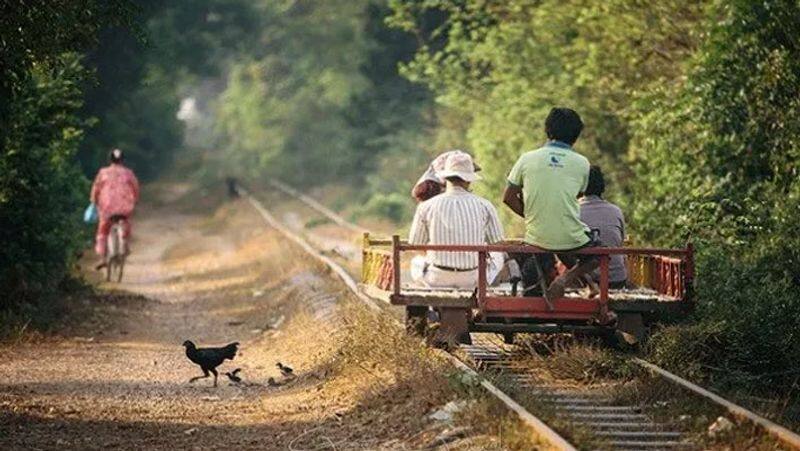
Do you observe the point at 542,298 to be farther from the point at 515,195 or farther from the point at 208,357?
the point at 208,357

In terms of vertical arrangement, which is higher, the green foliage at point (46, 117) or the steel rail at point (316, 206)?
the steel rail at point (316, 206)

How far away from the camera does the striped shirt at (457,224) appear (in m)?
13.3

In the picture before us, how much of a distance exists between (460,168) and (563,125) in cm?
110

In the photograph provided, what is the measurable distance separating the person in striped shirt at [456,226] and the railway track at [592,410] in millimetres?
632

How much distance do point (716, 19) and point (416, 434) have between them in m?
12.8

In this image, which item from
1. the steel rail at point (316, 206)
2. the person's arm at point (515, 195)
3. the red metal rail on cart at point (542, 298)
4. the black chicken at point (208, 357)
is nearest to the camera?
the red metal rail on cart at point (542, 298)

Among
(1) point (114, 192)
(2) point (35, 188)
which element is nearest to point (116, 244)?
(1) point (114, 192)

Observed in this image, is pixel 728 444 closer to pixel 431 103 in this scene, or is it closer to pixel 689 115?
pixel 689 115

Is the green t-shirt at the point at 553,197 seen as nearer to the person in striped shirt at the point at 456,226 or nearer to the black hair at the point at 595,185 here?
the person in striped shirt at the point at 456,226

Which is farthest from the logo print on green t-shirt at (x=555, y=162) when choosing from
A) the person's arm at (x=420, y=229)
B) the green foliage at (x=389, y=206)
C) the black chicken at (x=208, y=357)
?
the green foliage at (x=389, y=206)

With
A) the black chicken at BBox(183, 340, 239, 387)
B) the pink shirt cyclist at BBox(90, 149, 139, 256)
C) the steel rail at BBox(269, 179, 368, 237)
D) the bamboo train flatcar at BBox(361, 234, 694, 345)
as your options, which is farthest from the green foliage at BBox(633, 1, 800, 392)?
the steel rail at BBox(269, 179, 368, 237)

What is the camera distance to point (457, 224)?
43.7ft

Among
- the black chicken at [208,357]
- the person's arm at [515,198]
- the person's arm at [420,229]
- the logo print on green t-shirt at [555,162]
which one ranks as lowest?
the black chicken at [208,357]

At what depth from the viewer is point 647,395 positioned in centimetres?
1115
